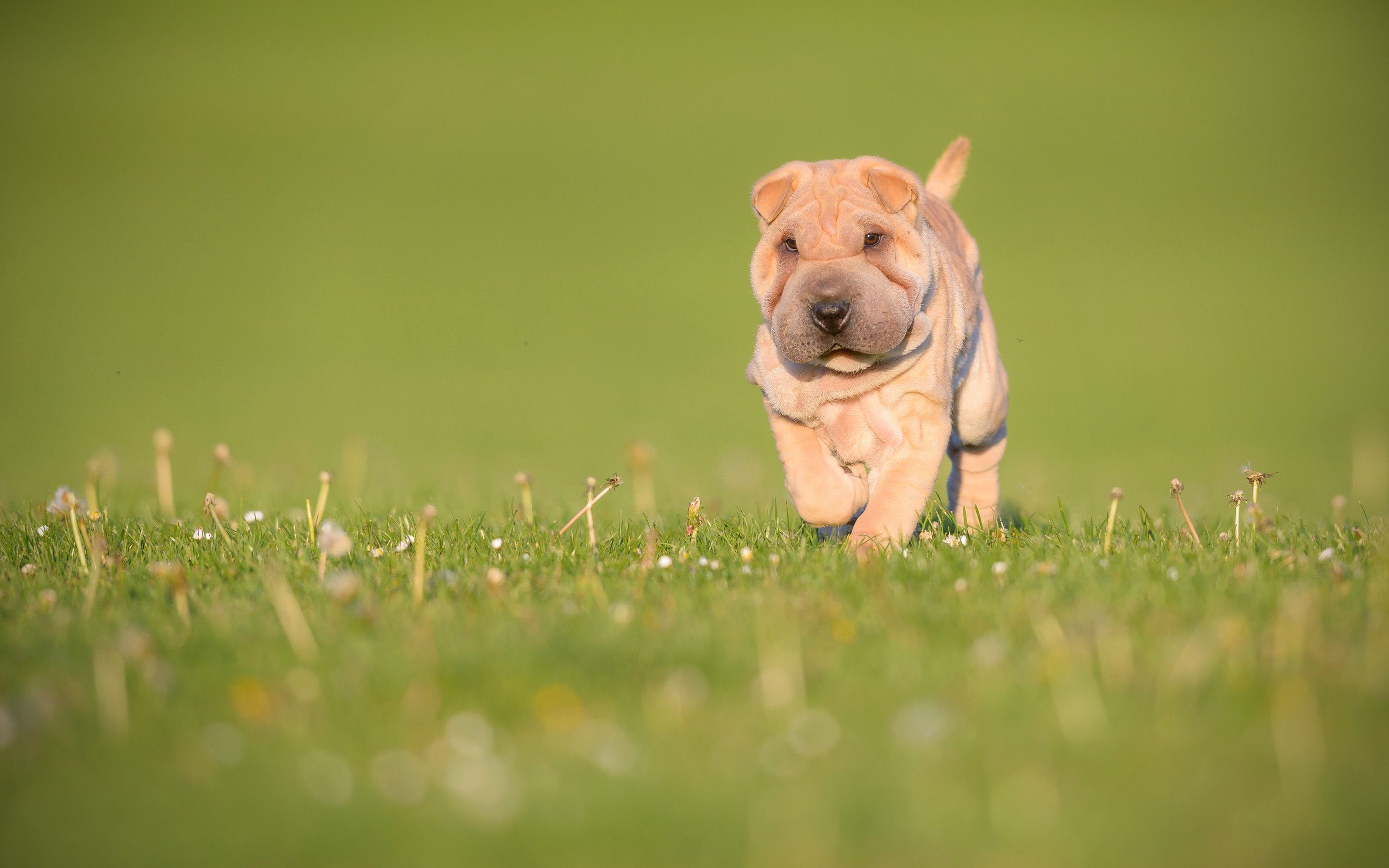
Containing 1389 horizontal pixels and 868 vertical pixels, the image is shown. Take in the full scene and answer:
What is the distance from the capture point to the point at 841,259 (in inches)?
200

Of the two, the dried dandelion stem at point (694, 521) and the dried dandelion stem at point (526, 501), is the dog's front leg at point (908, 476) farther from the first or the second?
the dried dandelion stem at point (526, 501)

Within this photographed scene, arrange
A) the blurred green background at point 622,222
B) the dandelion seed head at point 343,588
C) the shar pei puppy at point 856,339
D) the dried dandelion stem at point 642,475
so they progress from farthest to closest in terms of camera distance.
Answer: the blurred green background at point 622,222
the shar pei puppy at point 856,339
the dried dandelion stem at point 642,475
the dandelion seed head at point 343,588

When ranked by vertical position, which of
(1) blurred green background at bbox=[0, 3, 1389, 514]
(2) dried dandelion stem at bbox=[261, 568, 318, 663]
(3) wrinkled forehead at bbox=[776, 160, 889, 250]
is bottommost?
(2) dried dandelion stem at bbox=[261, 568, 318, 663]

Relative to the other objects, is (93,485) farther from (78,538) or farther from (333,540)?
(333,540)

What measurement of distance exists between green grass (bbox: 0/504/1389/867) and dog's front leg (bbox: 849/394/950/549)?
574mm

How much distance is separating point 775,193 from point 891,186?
480 mm

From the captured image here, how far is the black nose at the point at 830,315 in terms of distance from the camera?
488 centimetres

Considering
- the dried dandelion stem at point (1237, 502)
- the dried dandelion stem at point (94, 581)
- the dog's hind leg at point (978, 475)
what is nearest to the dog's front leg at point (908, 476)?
the dried dandelion stem at point (1237, 502)

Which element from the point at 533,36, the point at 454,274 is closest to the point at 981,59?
the point at 533,36

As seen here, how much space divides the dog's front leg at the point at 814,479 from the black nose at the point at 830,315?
0.58 m

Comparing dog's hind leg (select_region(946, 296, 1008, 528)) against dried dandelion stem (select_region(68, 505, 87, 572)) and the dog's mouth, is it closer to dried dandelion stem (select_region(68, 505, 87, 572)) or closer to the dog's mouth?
the dog's mouth

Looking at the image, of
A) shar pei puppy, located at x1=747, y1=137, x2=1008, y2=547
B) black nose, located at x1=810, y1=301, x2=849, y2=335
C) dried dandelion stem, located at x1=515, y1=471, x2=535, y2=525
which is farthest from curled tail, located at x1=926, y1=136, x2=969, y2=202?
dried dandelion stem, located at x1=515, y1=471, x2=535, y2=525

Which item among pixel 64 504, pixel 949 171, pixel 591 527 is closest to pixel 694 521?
pixel 591 527

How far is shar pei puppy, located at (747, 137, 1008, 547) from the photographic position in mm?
4969
